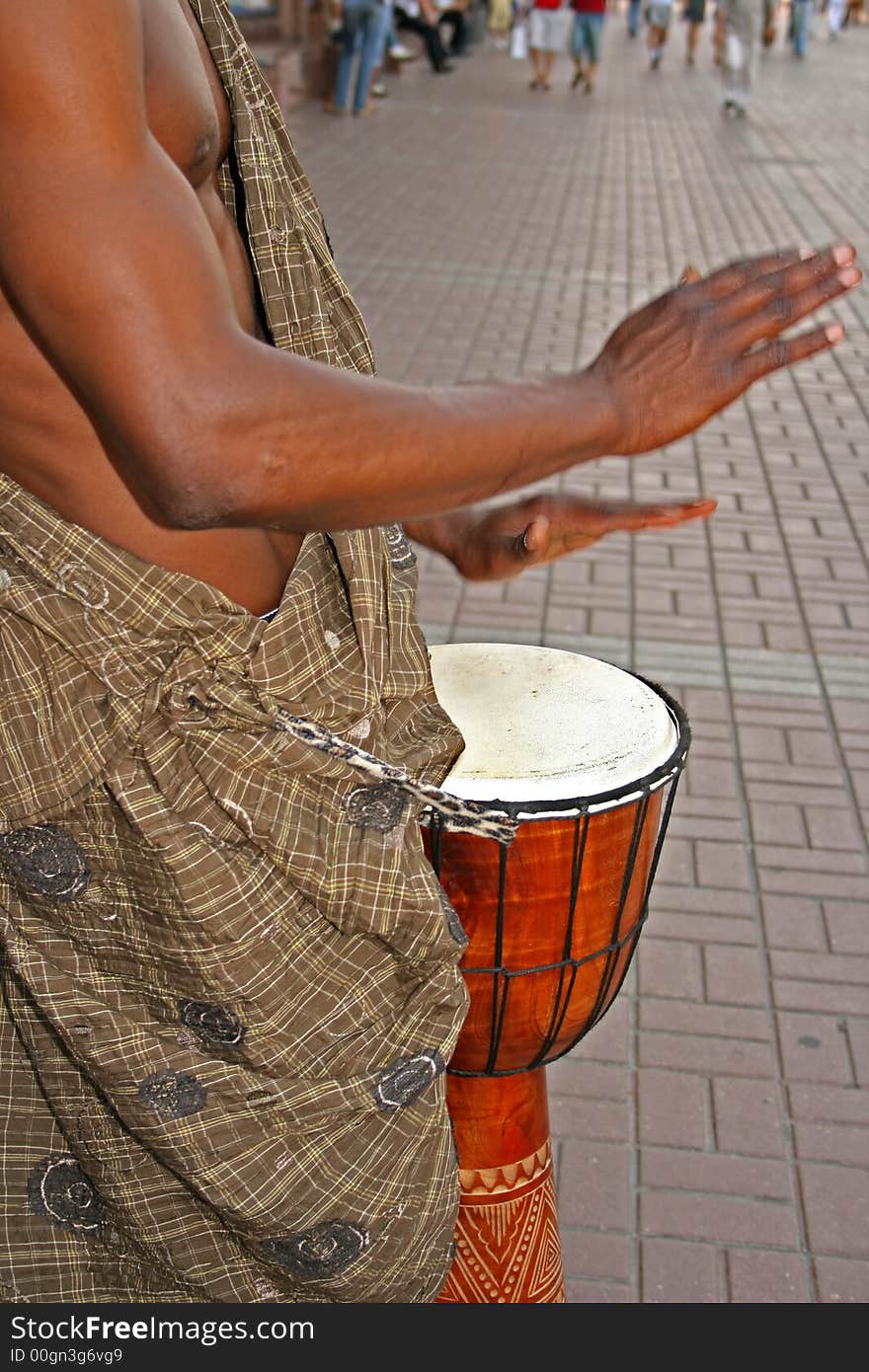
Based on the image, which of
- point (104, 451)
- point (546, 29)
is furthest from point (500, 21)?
point (104, 451)

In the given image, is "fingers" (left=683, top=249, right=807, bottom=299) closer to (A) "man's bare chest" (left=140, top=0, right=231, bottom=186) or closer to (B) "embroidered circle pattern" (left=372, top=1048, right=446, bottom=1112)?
(A) "man's bare chest" (left=140, top=0, right=231, bottom=186)

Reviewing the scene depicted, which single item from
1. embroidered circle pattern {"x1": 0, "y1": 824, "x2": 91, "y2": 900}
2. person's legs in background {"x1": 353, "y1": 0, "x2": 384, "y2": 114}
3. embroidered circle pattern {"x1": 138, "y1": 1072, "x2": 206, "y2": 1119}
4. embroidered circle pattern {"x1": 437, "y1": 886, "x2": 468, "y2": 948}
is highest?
embroidered circle pattern {"x1": 0, "y1": 824, "x2": 91, "y2": 900}

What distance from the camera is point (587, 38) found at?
17297mm

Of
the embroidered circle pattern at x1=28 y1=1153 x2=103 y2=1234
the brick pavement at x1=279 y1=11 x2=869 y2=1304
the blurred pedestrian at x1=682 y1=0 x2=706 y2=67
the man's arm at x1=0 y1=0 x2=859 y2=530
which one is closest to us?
the man's arm at x1=0 y1=0 x2=859 y2=530

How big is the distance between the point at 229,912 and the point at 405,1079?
32cm

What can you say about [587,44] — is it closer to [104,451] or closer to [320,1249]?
[104,451]

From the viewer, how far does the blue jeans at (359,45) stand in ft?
45.0

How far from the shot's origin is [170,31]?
138 cm

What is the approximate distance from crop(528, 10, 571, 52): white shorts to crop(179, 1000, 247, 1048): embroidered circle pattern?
1823 cm

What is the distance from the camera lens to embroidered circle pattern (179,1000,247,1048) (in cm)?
153

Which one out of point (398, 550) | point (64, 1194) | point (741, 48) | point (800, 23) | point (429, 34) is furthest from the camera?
point (800, 23)

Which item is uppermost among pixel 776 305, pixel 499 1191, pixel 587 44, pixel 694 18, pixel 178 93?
pixel 178 93

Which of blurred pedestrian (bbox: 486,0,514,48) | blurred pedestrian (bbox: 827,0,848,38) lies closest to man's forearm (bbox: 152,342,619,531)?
blurred pedestrian (bbox: 486,0,514,48)

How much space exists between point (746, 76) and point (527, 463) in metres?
16.0
